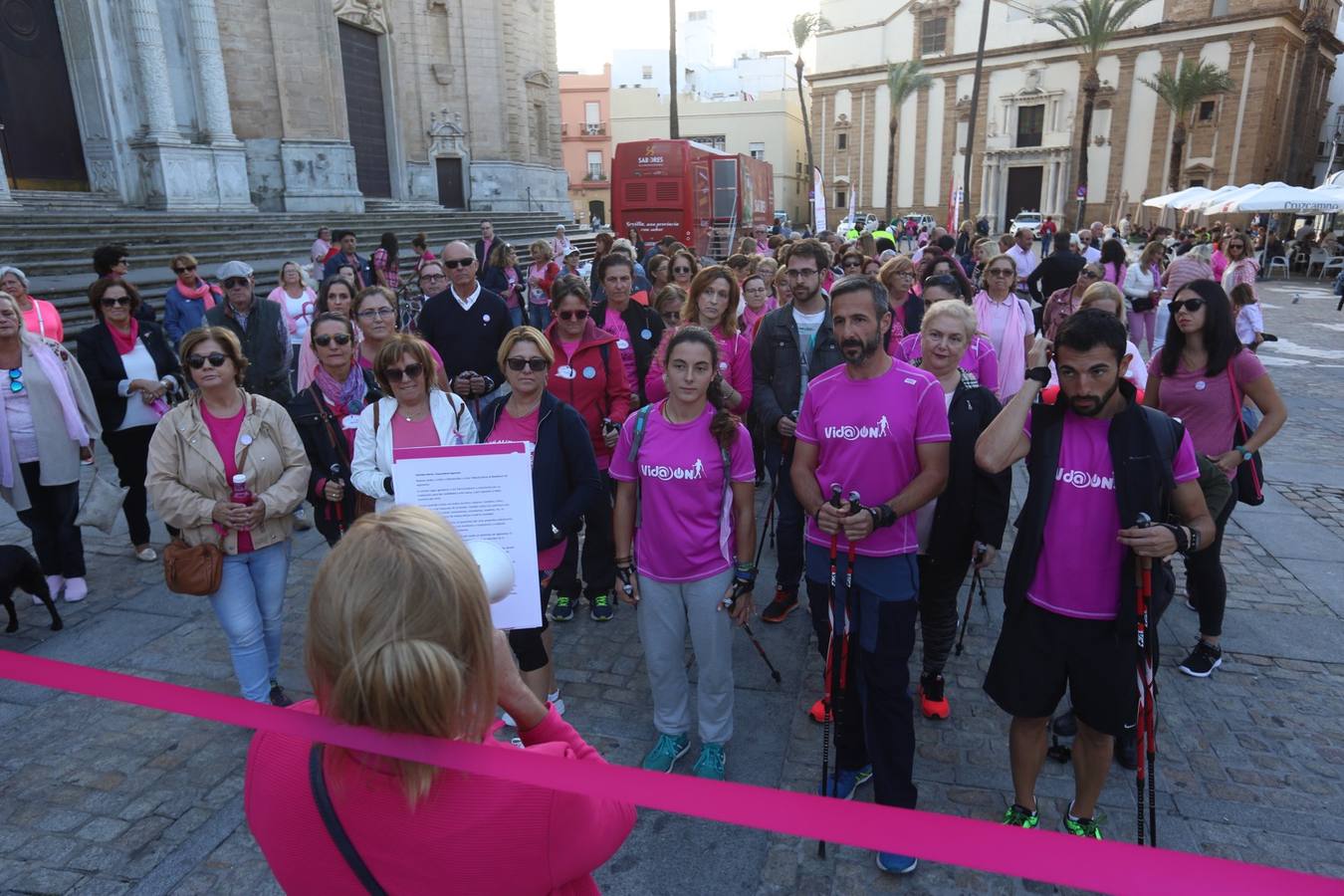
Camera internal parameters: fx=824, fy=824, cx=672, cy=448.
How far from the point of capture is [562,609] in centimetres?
502

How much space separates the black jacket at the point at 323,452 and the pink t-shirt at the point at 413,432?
47 centimetres

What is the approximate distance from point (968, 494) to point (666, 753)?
1685 mm

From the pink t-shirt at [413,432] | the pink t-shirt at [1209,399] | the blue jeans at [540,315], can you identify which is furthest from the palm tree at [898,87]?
the pink t-shirt at [413,432]

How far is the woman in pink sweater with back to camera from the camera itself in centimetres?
119

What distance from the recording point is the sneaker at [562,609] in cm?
499

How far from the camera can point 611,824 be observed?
133 centimetres

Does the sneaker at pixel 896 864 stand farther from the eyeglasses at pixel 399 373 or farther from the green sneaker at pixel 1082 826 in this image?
the eyeglasses at pixel 399 373

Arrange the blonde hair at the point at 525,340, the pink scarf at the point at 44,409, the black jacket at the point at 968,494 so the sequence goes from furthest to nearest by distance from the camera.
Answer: the pink scarf at the point at 44,409 → the blonde hair at the point at 525,340 → the black jacket at the point at 968,494

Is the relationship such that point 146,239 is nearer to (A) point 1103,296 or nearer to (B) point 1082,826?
(A) point 1103,296

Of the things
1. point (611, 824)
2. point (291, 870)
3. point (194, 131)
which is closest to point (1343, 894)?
point (611, 824)

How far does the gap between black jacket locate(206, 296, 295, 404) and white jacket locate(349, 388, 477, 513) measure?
3337mm

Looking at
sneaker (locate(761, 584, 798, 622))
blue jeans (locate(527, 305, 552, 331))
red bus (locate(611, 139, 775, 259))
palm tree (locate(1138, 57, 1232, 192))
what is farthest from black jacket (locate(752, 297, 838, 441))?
palm tree (locate(1138, 57, 1232, 192))

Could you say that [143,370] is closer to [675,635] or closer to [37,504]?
[37,504]

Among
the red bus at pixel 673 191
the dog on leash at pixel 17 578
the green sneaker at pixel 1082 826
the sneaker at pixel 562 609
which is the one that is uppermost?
the red bus at pixel 673 191
